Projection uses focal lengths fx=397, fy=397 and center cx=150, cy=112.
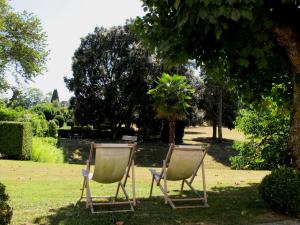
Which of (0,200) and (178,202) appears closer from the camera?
(0,200)

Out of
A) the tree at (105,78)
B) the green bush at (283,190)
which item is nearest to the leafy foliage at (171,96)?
the tree at (105,78)

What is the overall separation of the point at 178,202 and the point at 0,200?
12.0ft

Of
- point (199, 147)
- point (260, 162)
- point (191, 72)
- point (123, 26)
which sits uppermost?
point (123, 26)

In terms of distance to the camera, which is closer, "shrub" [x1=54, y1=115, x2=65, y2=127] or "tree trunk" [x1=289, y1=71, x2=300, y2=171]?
"tree trunk" [x1=289, y1=71, x2=300, y2=171]

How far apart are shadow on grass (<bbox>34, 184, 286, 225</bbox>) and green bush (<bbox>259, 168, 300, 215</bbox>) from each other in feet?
0.73

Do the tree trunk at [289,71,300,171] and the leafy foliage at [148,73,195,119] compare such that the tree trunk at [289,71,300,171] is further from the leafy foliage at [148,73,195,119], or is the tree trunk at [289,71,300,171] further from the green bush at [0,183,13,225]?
the leafy foliage at [148,73,195,119]

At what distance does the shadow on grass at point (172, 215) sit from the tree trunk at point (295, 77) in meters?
1.10

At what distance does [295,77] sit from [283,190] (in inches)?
79.2

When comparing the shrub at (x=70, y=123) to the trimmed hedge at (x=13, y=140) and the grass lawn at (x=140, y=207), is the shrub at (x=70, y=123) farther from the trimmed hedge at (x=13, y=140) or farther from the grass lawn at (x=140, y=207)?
the grass lawn at (x=140, y=207)

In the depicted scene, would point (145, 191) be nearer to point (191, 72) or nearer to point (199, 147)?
point (199, 147)

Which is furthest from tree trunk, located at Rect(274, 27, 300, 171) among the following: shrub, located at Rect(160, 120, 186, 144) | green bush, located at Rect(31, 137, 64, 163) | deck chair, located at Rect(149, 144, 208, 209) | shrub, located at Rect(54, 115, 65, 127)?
shrub, located at Rect(54, 115, 65, 127)

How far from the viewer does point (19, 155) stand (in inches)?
735

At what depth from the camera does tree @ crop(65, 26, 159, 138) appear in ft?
135

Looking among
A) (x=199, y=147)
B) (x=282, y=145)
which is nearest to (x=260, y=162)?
(x=282, y=145)
